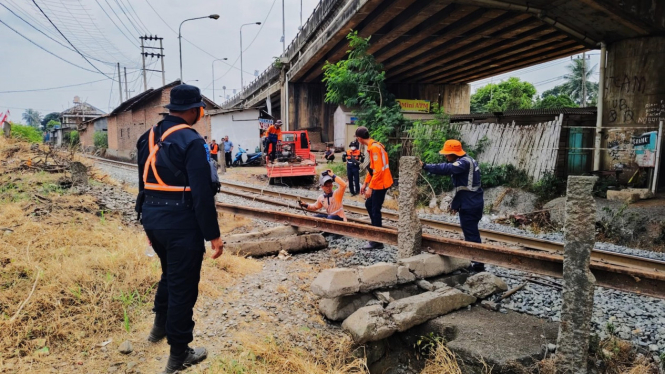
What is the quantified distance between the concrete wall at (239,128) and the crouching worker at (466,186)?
21.6m

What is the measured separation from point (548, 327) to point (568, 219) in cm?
119

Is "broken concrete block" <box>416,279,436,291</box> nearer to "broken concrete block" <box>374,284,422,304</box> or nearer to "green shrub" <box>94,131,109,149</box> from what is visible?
"broken concrete block" <box>374,284,422,304</box>

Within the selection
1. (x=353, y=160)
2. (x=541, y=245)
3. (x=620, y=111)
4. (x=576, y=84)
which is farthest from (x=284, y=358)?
(x=576, y=84)

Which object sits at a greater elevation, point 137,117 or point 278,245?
point 137,117

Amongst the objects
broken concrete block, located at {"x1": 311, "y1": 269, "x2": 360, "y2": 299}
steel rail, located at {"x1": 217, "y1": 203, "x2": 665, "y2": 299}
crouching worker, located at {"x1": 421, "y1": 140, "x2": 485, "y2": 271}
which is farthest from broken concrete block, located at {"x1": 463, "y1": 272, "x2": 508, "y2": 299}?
broken concrete block, located at {"x1": 311, "y1": 269, "x2": 360, "y2": 299}

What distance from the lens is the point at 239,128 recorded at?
25781 mm

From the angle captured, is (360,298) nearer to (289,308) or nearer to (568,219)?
(289,308)

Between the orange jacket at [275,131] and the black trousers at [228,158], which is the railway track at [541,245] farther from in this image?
the black trousers at [228,158]

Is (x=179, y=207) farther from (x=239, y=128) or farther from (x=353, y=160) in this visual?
(x=239, y=128)

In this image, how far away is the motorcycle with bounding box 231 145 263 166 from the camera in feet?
74.5

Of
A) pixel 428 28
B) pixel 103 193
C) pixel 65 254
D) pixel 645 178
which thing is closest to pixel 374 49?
pixel 428 28

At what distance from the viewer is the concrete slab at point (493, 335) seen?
322 centimetres

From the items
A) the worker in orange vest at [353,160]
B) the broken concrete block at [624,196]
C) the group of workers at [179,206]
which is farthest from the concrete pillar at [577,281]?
the worker in orange vest at [353,160]

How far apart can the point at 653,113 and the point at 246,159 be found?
59.2ft
